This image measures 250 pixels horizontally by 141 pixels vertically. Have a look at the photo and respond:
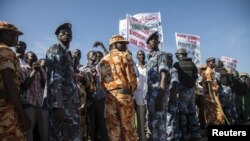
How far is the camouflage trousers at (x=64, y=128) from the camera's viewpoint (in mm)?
4859

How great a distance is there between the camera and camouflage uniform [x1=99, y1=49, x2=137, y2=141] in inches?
232

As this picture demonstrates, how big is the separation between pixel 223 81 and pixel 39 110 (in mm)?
6534

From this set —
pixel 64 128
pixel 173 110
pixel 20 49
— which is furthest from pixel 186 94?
pixel 64 128

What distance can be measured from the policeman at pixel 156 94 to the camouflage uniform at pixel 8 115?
2985 millimetres

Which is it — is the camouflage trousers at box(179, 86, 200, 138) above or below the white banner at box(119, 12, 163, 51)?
below

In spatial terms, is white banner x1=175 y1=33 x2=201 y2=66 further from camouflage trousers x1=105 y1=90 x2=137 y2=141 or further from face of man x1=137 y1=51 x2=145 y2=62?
camouflage trousers x1=105 y1=90 x2=137 y2=141

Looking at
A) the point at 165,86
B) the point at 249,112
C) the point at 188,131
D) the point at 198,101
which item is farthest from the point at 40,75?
the point at 249,112

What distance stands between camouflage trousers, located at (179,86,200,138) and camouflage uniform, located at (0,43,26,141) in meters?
4.67

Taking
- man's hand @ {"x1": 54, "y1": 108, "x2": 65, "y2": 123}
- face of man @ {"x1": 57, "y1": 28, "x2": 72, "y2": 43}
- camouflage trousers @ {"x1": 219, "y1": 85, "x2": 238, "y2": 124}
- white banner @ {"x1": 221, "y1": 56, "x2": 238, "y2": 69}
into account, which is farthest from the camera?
white banner @ {"x1": 221, "y1": 56, "x2": 238, "y2": 69}

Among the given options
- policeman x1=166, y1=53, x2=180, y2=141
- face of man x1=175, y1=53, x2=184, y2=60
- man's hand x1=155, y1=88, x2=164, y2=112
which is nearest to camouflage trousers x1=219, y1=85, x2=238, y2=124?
face of man x1=175, y1=53, x2=184, y2=60

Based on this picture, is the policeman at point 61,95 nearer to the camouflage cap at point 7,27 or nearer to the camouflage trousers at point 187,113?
the camouflage cap at point 7,27

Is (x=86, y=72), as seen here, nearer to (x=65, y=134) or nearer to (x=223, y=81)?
(x=65, y=134)

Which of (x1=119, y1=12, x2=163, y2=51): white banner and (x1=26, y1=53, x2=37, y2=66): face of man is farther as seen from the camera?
(x1=119, y1=12, x2=163, y2=51): white banner

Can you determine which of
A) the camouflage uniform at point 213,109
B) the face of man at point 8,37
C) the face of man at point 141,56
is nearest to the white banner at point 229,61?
the camouflage uniform at point 213,109
